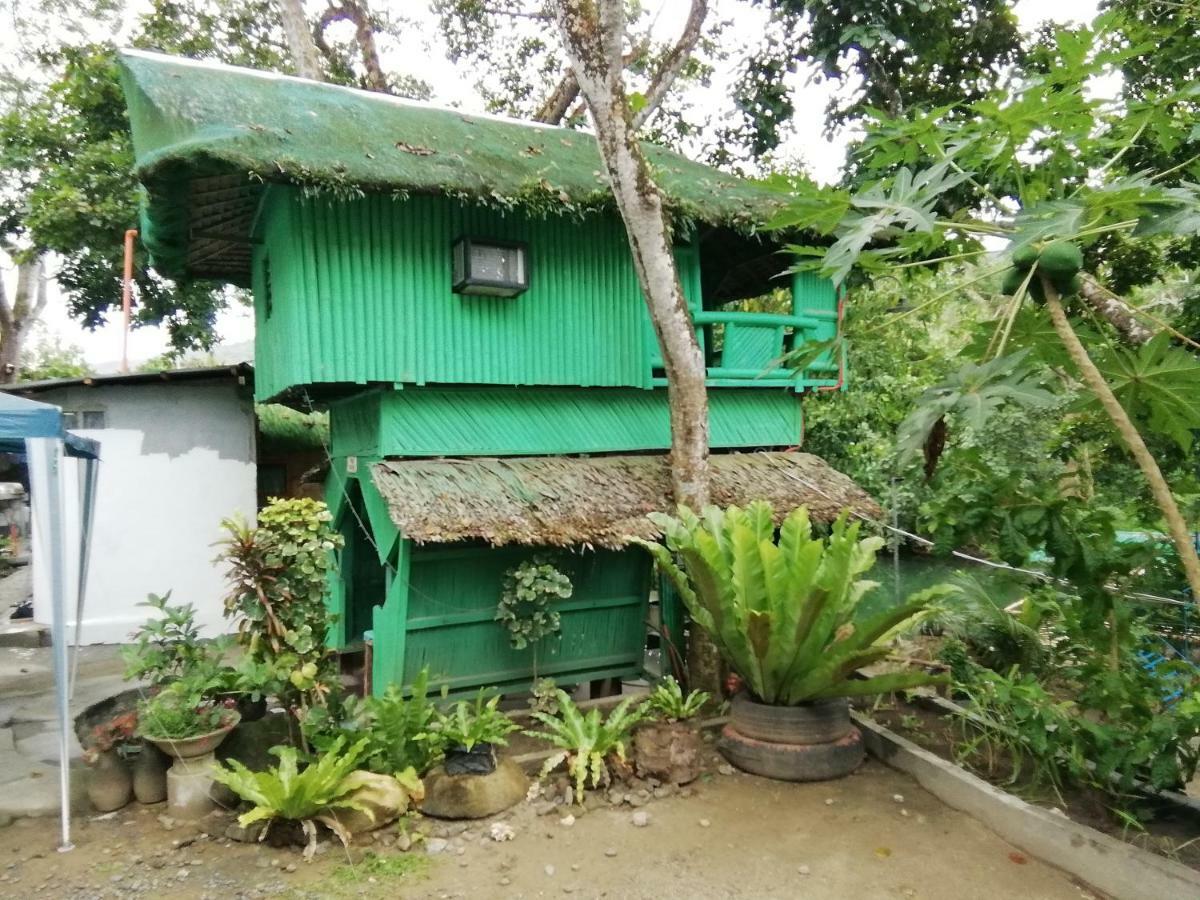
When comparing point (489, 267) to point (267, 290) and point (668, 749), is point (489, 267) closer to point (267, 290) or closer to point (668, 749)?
point (267, 290)

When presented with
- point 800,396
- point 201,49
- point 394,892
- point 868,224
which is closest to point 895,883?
point 394,892

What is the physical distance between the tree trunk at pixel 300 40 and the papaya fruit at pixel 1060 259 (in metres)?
12.1

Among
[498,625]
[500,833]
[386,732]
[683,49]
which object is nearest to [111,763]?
[386,732]

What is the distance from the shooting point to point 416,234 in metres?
6.64

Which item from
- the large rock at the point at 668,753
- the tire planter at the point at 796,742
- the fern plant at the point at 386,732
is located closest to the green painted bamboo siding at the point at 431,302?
the fern plant at the point at 386,732

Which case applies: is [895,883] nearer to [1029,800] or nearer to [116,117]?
[1029,800]

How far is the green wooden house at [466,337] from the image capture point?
20.4 feet

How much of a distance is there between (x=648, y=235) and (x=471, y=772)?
13.6 feet

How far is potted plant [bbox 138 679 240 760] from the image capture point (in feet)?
16.7

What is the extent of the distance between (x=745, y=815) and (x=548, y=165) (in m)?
5.60

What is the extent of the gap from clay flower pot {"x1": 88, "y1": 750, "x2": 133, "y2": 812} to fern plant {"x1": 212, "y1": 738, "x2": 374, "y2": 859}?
1004 mm

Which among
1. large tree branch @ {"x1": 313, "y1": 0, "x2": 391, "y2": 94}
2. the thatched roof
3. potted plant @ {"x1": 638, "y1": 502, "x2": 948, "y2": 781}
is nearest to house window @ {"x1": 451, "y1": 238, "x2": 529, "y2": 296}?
the thatched roof

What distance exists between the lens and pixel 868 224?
3.50 metres

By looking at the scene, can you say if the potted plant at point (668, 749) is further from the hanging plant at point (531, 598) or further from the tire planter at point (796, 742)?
the hanging plant at point (531, 598)
